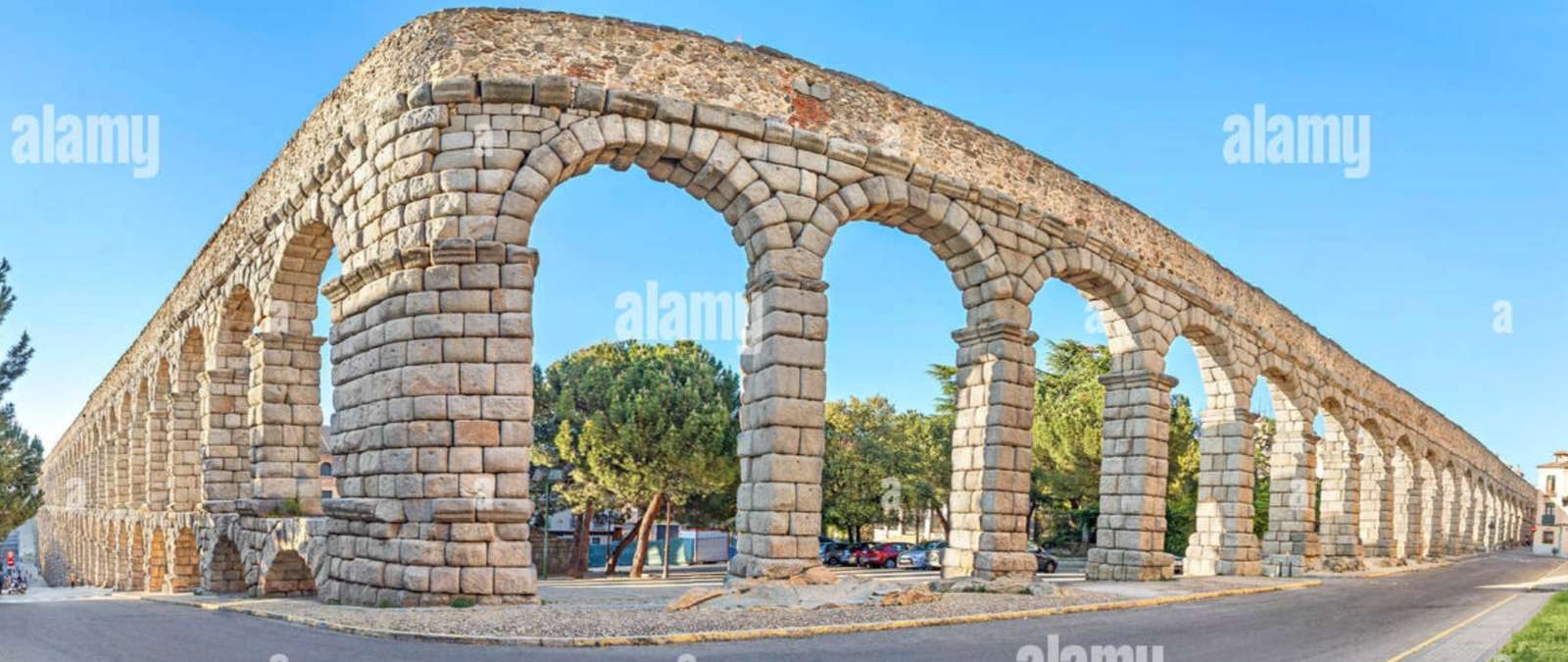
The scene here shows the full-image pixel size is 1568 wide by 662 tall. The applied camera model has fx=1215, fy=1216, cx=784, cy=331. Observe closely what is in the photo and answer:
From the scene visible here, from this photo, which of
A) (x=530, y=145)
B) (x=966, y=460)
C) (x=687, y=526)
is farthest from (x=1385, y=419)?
(x=530, y=145)

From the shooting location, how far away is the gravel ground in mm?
10719

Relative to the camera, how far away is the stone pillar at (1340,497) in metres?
29.8

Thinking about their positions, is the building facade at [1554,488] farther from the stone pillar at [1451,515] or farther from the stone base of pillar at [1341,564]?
the stone base of pillar at [1341,564]

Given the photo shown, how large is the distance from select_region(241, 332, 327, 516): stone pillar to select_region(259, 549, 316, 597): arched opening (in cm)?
129

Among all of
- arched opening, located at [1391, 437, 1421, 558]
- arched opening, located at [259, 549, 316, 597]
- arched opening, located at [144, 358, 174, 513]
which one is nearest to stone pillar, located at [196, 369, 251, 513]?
arched opening, located at [259, 549, 316, 597]

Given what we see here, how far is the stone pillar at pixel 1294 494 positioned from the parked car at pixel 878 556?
52.6ft

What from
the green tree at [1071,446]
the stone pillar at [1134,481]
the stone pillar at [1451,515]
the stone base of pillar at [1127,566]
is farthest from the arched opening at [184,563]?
the stone pillar at [1451,515]

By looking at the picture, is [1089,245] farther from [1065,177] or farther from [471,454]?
[471,454]

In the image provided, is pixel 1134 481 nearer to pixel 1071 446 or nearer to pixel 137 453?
pixel 1071 446

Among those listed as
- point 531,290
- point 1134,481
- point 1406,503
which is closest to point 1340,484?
point 1406,503

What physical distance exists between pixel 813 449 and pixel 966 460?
367 cm

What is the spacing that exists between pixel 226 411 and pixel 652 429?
12.1m

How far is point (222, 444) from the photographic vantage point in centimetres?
2172

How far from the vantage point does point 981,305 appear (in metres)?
16.9
